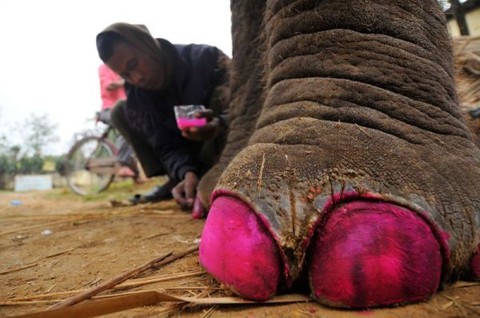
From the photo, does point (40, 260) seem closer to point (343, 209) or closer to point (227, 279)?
point (227, 279)

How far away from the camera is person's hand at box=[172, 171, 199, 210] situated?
1.96m

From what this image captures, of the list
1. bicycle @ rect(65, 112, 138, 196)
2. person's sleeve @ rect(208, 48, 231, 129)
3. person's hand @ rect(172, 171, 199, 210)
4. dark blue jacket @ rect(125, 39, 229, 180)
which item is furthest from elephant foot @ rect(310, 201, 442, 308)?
bicycle @ rect(65, 112, 138, 196)

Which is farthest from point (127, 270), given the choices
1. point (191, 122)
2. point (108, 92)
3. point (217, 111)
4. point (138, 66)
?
point (108, 92)

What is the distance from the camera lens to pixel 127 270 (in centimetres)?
83

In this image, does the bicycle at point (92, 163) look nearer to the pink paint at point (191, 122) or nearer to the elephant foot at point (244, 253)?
the pink paint at point (191, 122)

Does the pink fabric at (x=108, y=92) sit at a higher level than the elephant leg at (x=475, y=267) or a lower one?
higher

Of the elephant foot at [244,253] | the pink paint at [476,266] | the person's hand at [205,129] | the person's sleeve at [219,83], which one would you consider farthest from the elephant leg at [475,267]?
the person's sleeve at [219,83]

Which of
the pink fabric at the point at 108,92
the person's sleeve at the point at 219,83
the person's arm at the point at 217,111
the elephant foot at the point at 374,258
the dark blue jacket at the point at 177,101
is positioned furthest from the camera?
the pink fabric at the point at 108,92

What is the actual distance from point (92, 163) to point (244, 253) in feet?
17.6

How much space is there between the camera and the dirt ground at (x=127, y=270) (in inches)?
21.0

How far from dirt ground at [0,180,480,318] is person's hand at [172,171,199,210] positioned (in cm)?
18

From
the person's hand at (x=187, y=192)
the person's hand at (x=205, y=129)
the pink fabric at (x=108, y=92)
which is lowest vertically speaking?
the person's hand at (x=187, y=192)

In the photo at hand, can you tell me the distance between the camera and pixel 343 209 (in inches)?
21.3

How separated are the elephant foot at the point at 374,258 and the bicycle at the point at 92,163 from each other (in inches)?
201
